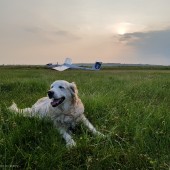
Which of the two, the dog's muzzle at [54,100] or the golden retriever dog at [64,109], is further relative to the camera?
the dog's muzzle at [54,100]

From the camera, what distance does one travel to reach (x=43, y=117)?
6918 mm

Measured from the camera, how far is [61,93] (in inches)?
295

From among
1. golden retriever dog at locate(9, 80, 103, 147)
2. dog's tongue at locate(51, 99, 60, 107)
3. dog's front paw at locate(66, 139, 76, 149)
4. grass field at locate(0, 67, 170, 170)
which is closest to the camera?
grass field at locate(0, 67, 170, 170)

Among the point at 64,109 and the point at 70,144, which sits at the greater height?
the point at 64,109

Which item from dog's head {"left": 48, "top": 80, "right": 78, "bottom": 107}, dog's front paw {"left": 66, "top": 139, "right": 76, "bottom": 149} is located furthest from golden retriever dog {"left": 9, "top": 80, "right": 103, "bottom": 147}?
dog's front paw {"left": 66, "top": 139, "right": 76, "bottom": 149}

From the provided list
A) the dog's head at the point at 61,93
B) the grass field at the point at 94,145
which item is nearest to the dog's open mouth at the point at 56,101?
the dog's head at the point at 61,93

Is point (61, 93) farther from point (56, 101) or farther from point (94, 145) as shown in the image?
point (94, 145)

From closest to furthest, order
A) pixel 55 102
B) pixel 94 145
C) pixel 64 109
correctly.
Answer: pixel 94 145, pixel 64 109, pixel 55 102

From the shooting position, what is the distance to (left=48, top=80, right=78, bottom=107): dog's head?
24.2 ft

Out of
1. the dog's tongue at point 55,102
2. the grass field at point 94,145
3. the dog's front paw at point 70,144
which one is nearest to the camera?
the grass field at point 94,145

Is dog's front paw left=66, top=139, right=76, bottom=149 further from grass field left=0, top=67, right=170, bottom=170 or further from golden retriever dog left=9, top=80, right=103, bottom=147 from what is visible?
golden retriever dog left=9, top=80, right=103, bottom=147

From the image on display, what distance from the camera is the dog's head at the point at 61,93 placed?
7.39 m

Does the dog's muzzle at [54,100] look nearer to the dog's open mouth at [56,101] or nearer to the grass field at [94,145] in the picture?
the dog's open mouth at [56,101]

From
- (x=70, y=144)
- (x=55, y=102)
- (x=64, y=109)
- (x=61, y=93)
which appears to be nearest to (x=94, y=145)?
(x=70, y=144)
